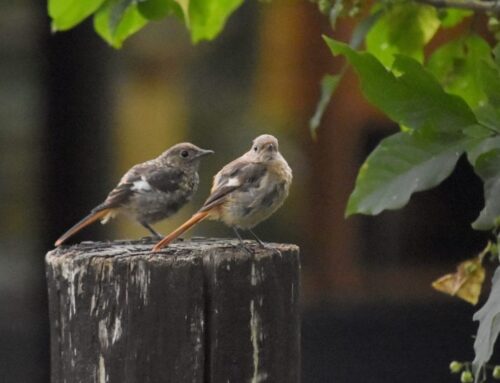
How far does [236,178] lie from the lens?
3938mm

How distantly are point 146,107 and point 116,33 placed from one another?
491 centimetres

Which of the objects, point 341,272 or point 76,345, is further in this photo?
point 341,272

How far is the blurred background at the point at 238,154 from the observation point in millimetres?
7887

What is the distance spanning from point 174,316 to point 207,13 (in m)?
0.93

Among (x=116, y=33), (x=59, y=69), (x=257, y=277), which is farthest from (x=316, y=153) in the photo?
(x=257, y=277)

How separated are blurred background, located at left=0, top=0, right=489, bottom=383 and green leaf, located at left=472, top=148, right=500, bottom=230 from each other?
202 inches

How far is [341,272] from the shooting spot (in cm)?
795

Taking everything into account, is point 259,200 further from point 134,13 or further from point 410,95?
point 410,95

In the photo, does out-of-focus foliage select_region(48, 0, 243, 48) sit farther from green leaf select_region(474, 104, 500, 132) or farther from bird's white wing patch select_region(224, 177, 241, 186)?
green leaf select_region(474, 104, 500, 132)

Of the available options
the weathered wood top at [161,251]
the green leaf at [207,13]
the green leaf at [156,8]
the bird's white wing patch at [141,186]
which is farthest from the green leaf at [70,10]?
the bird's white wing patch at [141,186]

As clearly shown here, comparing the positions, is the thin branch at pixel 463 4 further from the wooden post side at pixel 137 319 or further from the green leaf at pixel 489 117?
the wooden post side at pixel 137 319

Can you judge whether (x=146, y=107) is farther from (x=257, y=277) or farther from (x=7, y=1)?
(x=257, y=277)

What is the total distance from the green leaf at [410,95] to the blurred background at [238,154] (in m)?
5.04

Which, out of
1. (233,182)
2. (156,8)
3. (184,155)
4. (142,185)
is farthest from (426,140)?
(184,155)
